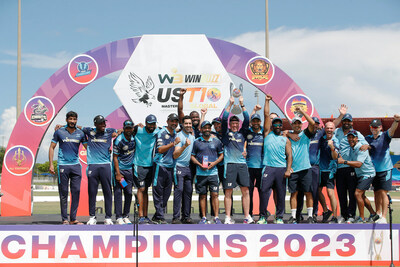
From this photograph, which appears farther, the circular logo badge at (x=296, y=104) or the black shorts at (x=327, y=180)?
the circular logo badge at (x=296, y=104)

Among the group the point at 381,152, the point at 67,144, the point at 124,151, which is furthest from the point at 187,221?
the point at 381,152

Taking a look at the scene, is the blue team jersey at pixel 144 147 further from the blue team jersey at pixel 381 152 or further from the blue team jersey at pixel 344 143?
the blue team jersey at pixel 381 152

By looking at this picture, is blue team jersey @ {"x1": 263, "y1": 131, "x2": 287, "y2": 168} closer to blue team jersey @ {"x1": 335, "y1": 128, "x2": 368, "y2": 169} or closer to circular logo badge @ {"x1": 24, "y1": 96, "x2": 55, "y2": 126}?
blue team jersey @ {"x1": 335, "y1": 128, "x2": 368, "y2": 169}

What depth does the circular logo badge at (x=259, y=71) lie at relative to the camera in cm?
1234

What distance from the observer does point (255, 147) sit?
8.16 metres

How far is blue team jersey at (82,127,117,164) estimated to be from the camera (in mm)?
7844

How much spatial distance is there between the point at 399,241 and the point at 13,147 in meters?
10.2

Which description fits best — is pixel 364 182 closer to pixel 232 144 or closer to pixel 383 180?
pixel 383 180

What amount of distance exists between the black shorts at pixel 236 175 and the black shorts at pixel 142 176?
1365mm

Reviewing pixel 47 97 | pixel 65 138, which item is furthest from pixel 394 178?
pixel 65 138

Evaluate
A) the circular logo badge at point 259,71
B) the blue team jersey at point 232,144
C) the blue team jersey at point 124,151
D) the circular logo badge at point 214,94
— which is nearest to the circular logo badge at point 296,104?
the circular logo badge at point 259,71

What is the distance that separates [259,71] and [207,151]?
5215mm

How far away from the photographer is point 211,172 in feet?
25.7

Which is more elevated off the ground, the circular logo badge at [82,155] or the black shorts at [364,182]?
the circular logo badge at [82,155]
